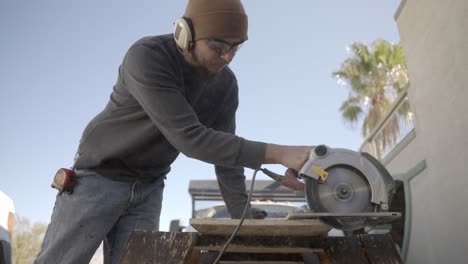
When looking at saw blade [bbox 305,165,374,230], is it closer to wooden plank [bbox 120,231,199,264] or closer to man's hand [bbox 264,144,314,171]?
man's hand [bbox 264,144,314,171]

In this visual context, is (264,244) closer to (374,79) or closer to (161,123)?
(161,123)

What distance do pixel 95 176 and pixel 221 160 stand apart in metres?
0.72

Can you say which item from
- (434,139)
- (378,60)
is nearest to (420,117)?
(434,139)

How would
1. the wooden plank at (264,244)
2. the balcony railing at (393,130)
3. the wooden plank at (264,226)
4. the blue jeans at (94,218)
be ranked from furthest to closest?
1. the balcony railing at (393,130)
2. the blue jeans at (94,218)
3. the wooden plank at (264,244)
4. the wooden plank at (264,226)

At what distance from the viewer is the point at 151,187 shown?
2.21m

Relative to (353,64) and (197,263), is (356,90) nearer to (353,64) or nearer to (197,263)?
(353,64)

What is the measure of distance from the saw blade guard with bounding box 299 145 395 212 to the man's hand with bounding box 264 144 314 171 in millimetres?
25

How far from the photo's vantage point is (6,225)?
352cm

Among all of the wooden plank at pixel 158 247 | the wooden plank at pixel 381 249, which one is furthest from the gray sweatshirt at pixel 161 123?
the wooden plank at pixel 381 249

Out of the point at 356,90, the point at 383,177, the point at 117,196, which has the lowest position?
the point at 117,196

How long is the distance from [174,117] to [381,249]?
0.88m

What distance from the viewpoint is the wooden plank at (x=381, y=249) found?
4.62 ft

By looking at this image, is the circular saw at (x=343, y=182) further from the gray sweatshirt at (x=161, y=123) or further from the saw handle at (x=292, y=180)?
the gray sweatshirt at (x=161, y=123)

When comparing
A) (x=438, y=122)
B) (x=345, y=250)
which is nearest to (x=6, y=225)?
(x=345, y=250)
